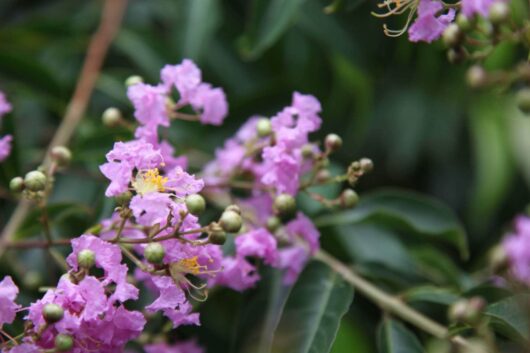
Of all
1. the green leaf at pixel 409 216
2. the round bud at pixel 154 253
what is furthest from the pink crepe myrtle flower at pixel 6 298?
the green leaf at pixel 409 216

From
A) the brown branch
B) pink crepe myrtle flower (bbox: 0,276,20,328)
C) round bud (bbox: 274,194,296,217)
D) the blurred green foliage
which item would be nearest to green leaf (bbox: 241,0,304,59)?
the blurred green foliage

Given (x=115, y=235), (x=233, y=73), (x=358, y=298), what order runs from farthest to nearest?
(x=233, y=73) < (x=358, y=298) < (x=115, y=235)

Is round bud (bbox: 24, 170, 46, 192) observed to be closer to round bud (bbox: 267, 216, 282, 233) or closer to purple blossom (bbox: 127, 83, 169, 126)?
purple blossom (bbox: 127, 83, 169, 126)

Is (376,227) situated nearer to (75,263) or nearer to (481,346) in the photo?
(481,346)

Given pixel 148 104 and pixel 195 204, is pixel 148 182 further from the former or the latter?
pixel 148 104

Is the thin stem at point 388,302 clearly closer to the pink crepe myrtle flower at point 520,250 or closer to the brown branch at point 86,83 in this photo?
the pink crepe myrtle flower at point 520,250

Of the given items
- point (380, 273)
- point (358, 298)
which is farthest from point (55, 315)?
point (358, 298)
